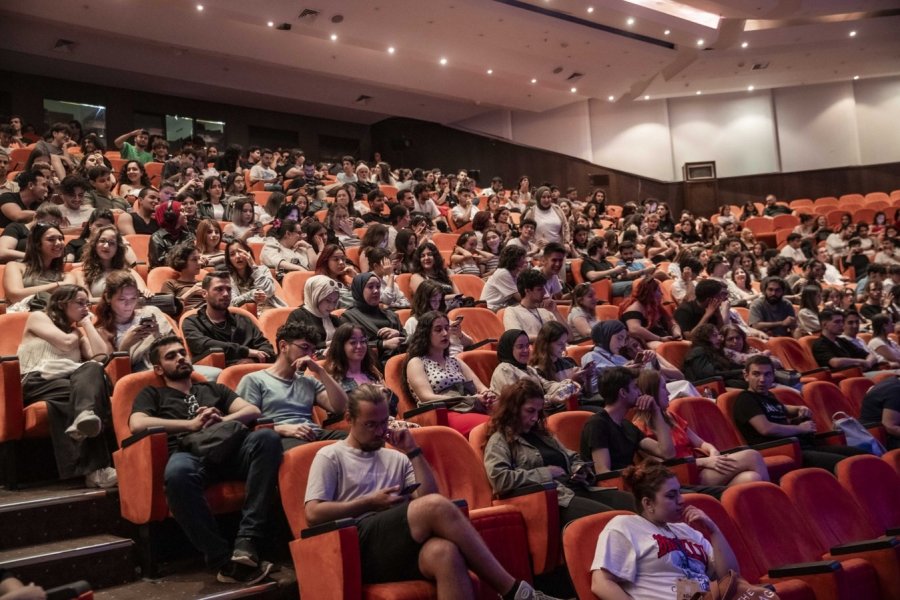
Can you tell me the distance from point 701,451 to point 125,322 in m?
2.05

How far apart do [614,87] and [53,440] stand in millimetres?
9158

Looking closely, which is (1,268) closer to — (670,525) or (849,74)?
(670,525)

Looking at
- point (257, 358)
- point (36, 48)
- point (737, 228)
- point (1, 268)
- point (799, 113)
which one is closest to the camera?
point (257, 358)

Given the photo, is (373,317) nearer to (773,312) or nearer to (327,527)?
(327,527)

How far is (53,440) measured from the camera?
239 cm

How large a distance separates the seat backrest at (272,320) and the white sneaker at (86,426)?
1102 mm

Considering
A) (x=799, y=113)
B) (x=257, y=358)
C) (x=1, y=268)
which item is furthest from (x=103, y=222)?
(x=799, y=113)

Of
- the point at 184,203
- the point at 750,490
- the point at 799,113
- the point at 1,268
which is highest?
the point at 799,113

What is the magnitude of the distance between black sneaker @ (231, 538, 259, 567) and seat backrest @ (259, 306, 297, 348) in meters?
1.42

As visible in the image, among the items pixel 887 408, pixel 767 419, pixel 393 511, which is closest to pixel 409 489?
pixel 393 511

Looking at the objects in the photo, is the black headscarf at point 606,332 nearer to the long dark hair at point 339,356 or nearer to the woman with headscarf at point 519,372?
the woman with headscarf at point 519,372

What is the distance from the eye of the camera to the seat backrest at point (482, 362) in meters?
3.33

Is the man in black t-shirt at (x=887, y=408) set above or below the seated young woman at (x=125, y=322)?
below

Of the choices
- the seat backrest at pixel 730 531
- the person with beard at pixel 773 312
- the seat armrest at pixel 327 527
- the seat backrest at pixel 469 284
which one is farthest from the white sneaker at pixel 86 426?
the person with beard at pixel 773 312
